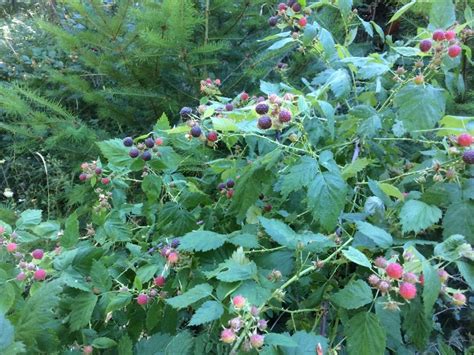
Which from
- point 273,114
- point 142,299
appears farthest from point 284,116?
point 142,299

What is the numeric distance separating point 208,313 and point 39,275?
399mm

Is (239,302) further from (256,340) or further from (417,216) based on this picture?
(417,216)

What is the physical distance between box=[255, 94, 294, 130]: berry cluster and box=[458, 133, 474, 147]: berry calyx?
29 cm

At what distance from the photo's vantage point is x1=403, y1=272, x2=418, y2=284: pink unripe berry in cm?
60

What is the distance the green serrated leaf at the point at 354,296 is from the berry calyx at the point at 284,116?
0.96 ft

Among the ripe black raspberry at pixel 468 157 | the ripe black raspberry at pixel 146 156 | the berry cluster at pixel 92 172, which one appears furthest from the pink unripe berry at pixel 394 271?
the berry cluster at pixel 92 172

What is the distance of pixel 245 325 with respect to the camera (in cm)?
58

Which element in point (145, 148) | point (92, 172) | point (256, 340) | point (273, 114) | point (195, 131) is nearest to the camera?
point (256, 340)

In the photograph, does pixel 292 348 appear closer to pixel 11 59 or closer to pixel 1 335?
pixel 1 335

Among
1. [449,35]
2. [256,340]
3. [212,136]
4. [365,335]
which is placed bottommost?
[365,335]

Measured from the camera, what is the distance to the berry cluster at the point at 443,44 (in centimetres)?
79

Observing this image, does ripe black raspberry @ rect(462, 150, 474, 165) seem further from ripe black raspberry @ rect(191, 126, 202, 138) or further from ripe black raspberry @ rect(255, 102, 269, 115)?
ripe black raspberry @ rect(191, 126, 202, 138)

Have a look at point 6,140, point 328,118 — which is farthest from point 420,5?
point 6,140

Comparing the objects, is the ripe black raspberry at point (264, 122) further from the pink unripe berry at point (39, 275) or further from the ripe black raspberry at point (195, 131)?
the pink unripe berry at point (39, 275)
